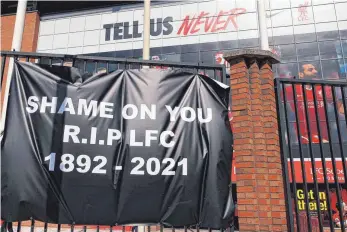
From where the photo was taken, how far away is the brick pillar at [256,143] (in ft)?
13.4

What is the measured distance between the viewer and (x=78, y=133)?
3867 mm

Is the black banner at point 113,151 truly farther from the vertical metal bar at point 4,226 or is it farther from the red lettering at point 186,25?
the red lettering at point 186,25

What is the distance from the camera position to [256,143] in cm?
432

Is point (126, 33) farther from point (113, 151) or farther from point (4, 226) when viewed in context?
point (4, 226)

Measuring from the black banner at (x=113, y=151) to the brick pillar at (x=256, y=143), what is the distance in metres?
0.21

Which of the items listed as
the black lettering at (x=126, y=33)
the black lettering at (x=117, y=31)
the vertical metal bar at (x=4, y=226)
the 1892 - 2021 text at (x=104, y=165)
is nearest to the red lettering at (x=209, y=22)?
the black lettering at (x=126, y=33)

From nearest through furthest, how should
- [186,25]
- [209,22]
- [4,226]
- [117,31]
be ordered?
[4,226] < [209,22] < [186,25] < [117,31]

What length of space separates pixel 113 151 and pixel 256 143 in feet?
6.03

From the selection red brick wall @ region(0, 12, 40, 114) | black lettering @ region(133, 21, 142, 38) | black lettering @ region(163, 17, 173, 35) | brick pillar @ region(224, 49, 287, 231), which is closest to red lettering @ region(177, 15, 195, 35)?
black lettering @ region(163, 17, 173, 35)

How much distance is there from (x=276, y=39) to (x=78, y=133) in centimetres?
2105

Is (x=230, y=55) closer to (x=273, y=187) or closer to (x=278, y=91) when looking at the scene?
(x=278, y=91)

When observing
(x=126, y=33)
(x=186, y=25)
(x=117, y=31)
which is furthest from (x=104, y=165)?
(x=117, y=31)

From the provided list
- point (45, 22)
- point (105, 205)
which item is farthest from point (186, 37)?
point (105, 205)

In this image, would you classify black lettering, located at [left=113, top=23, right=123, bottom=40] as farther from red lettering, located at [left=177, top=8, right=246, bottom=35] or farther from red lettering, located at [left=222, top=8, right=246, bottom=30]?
red lettering, located at [left=222, top=8, right=246, bottom=30]
